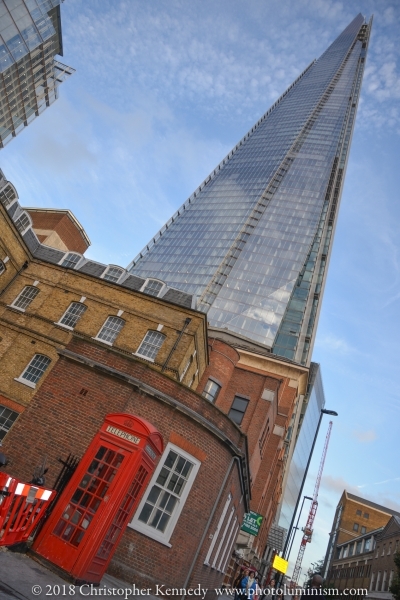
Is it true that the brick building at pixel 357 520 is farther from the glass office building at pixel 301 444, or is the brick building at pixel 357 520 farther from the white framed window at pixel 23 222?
the white framed window at pixel 23 222

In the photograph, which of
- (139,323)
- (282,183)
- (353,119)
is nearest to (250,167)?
(282,183)

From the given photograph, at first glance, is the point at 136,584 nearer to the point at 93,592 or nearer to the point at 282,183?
the point at 93,592

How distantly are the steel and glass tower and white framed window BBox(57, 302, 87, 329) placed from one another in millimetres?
40765

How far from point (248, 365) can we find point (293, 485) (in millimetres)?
82200

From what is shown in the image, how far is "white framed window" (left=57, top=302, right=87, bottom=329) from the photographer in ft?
72.5

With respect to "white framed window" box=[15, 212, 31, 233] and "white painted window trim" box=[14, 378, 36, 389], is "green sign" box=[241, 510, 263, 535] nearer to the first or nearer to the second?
"white painted window trim" box=[14, 378, 36, 389]

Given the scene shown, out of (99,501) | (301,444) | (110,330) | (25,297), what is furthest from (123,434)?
(301,444)

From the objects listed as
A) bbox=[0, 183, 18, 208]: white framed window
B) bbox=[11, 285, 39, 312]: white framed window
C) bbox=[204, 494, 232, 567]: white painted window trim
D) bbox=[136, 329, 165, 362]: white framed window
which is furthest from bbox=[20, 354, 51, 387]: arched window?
bbox=[204, 494, 232, 567]: white painted window trim

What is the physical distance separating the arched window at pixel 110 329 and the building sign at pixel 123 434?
13279 mm

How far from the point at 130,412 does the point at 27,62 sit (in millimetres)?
47467

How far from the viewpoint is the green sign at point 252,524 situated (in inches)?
950

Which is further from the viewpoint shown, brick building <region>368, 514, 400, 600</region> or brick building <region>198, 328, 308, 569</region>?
brick building <region>368, 514, 400, 600</region>

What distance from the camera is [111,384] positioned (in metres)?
11.2

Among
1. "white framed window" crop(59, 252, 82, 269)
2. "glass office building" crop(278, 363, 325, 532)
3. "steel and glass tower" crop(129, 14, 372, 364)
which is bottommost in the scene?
"white framed window" crop(59, 252, 82, 269)
